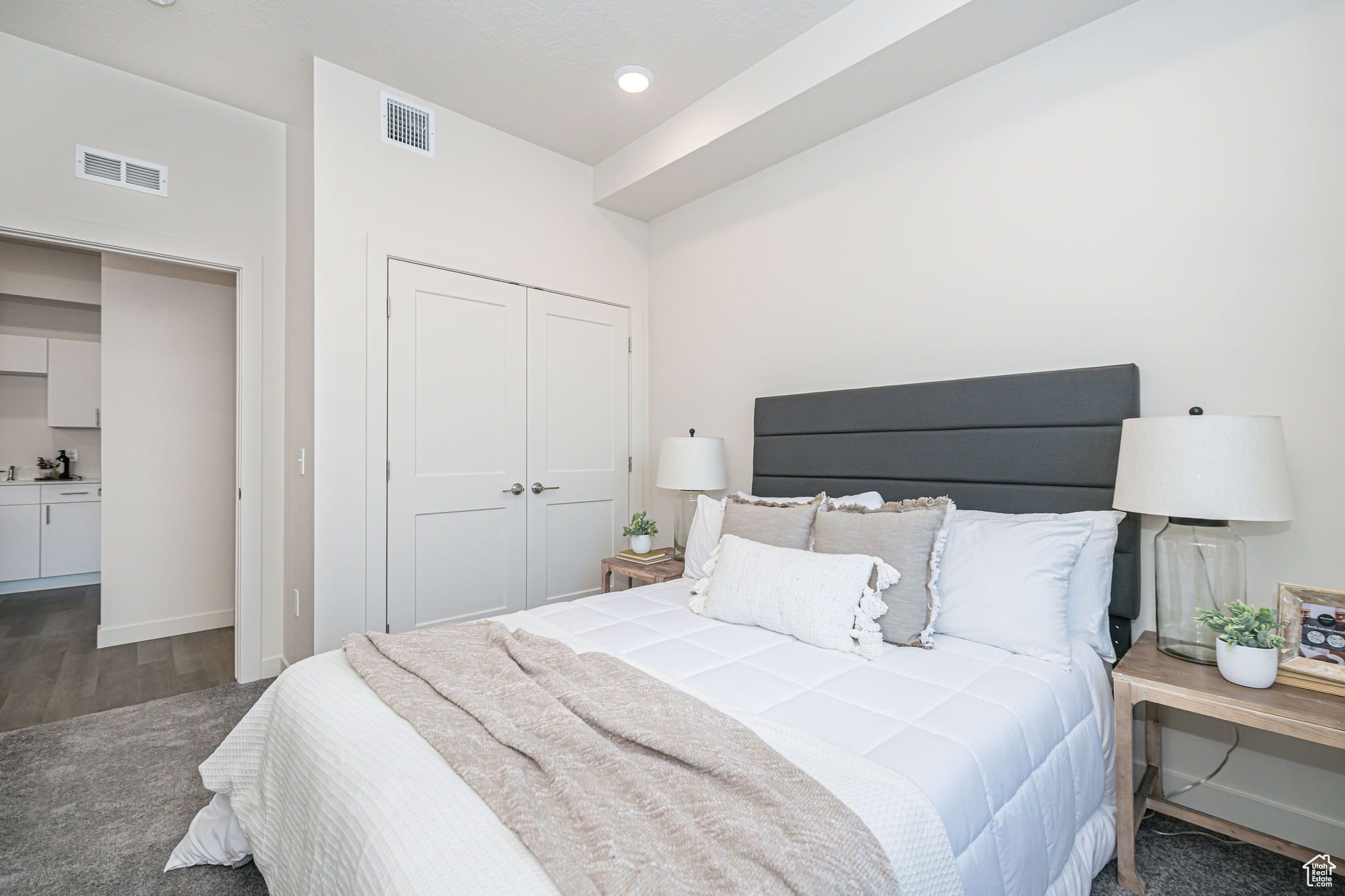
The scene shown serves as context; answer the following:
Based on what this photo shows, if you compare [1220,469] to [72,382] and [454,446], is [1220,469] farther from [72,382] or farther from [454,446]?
[72,382]

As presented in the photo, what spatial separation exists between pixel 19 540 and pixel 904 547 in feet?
21.9

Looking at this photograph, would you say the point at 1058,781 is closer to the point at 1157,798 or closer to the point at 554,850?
the point at 1157,798

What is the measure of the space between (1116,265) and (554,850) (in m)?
2.37

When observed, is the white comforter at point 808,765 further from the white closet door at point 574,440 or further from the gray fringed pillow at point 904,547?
the white closet door at point 574,440

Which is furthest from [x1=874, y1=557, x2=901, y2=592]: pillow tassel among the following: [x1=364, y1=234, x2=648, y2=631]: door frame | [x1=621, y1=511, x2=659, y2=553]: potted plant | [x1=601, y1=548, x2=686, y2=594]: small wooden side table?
[x1=364, y1=234, x2=648, y2=631]: door frame

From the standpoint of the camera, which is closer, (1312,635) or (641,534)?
(1312,635)

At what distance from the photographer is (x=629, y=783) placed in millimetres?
1027

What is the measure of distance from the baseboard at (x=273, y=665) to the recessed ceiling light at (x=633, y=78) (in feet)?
10.8

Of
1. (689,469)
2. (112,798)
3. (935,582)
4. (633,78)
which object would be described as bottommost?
(112,798)

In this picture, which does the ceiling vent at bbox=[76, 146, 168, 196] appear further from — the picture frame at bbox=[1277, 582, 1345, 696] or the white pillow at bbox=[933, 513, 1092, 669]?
the picture frame at bbox=[1277, 582, 1345, 696]

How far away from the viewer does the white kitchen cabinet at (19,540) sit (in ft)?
15.7

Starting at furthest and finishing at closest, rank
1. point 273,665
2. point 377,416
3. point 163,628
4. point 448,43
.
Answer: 1. point 163,628
2. point 273,665
3. point 377,416
4. point 448,43

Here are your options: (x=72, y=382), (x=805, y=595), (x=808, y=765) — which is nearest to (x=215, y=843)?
(x=808, y=765)

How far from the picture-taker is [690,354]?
3625 mm
